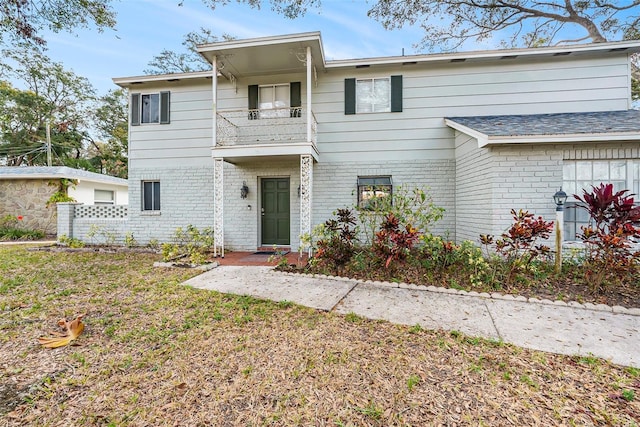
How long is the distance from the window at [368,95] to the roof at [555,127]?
1885mm

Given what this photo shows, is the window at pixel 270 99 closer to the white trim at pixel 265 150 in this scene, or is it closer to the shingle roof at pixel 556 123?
the white trim at pixel 265 150

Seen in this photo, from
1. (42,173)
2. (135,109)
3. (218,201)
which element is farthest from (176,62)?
(218,201)

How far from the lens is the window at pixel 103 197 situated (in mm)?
14820

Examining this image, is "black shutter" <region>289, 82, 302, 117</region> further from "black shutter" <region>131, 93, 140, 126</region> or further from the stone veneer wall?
the stone veneer wall

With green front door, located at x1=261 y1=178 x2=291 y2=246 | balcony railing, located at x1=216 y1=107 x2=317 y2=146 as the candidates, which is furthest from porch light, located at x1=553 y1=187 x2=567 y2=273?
green front door, located at x1=261 y1=178 x2=291 y2=246

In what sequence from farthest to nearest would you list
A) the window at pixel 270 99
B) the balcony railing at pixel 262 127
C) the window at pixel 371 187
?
the window at pixel 270 99
the balcony railing at pixel 262 127
the window at pixel 371 187

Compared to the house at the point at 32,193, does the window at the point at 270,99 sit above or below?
above

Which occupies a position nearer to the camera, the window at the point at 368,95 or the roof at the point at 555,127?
the roof at the point at 555,127

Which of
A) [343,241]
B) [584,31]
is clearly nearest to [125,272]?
[343,241]

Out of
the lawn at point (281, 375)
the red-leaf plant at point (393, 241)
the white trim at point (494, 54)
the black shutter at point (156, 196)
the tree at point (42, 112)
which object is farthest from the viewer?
the tree at point (42, 112)

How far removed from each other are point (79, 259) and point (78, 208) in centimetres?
320

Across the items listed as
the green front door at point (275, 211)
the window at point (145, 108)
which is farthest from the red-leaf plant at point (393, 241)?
the window at point (145, 108)

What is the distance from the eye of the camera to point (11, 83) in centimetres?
1973

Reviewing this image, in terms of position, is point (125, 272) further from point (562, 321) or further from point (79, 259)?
point (562, 321)
